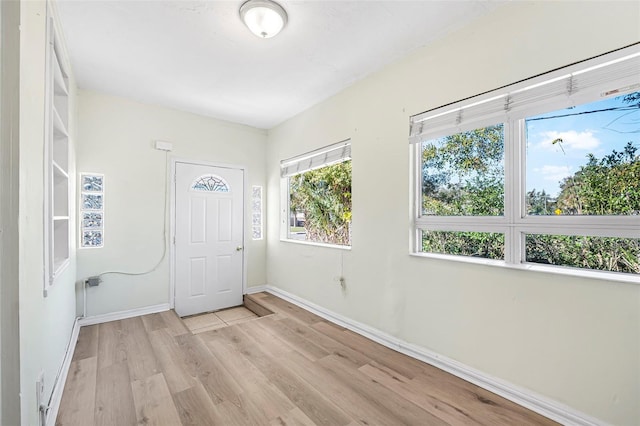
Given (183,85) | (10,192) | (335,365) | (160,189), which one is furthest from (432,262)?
(160,189)

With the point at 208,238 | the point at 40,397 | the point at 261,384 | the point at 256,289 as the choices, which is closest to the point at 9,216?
the point at 40,397

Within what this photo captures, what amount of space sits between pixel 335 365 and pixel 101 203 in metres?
3.07

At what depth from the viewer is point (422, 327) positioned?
2344mm

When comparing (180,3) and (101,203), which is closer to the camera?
(180,3)

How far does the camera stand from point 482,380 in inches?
77.8

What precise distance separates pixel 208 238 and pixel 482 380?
3.44 m

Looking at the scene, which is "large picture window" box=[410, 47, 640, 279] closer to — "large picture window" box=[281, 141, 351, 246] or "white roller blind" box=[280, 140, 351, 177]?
"white roller blind" box=[280, 140, 351, 177]

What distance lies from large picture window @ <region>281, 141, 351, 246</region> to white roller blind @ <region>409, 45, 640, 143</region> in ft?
3.36

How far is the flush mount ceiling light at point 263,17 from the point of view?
1.86 metres

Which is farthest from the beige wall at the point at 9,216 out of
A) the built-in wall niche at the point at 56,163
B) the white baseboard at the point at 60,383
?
the white baseboard at the point at 60,383

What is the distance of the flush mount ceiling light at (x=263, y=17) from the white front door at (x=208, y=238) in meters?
2.32

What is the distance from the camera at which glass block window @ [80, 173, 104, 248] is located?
3.15 meters

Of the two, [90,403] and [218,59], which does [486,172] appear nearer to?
[218,59]

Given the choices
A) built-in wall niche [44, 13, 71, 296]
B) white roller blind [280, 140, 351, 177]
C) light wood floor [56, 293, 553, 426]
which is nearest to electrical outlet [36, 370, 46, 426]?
light wood floor [56, 293, 553, 426]
